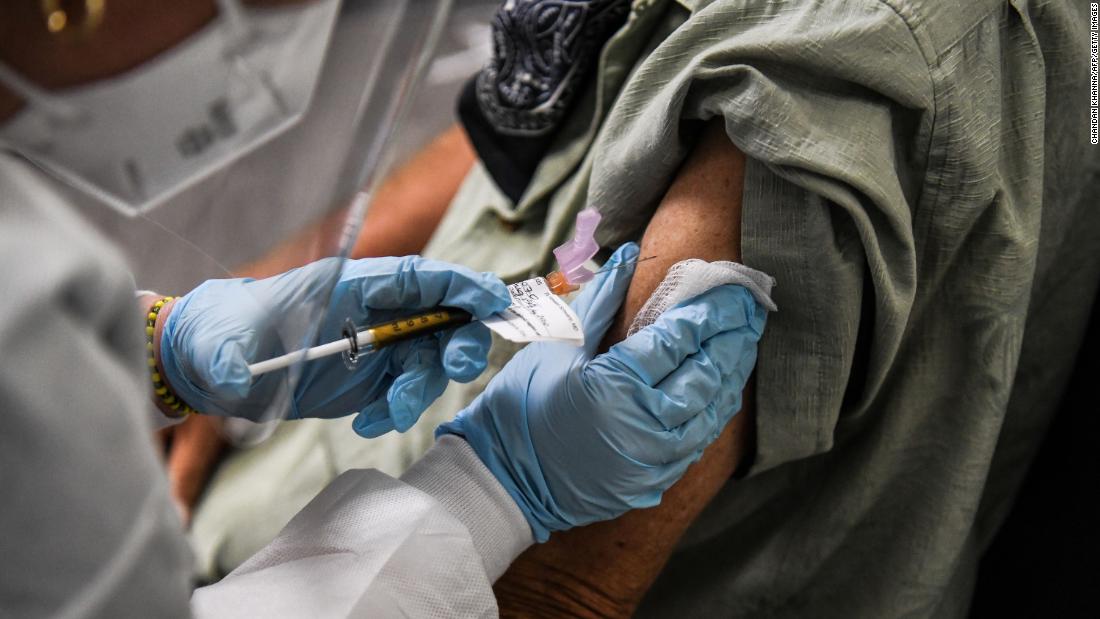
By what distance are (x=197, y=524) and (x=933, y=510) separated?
844 mm

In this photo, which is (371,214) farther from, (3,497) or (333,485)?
(3,497)

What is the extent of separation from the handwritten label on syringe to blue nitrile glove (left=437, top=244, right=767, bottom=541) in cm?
7

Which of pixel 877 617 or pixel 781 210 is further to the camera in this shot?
pixel 877 617

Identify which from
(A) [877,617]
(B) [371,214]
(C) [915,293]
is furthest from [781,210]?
(B) [371,214]

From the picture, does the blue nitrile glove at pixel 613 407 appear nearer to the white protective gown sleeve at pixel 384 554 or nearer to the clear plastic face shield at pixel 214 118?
the white protective gown sleeve at pixel 384 554

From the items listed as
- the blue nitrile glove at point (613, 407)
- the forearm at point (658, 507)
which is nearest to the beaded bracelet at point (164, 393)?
the blue nitrile glove at point (613, 407)

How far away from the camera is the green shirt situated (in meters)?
0.76

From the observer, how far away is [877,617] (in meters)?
1.00

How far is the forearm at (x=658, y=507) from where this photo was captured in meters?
0.84

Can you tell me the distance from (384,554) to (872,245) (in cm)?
48

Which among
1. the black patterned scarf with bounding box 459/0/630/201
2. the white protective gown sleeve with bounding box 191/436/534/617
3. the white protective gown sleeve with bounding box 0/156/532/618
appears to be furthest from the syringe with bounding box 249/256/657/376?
the black patterned scarf with bounding box 459/0/630/201

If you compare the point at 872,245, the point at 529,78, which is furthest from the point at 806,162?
the point at 529,78

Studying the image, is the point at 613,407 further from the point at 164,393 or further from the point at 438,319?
the point at 164,393

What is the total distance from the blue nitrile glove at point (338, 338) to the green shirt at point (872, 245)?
0.70ft
